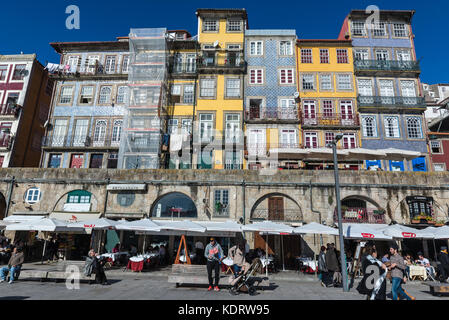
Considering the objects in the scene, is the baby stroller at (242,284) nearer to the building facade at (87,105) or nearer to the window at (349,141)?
the window at (349,141)

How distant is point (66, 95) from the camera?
3022 cm

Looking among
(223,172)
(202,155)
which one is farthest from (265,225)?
(202,155)

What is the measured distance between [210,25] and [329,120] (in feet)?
50.4

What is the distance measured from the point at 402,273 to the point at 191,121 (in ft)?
72.6

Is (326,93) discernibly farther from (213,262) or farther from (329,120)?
(213,262)

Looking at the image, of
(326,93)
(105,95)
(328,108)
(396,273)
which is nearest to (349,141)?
(328,108)

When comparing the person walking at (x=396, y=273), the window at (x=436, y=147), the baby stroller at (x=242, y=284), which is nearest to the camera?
the person walking at (x=396, y=273)

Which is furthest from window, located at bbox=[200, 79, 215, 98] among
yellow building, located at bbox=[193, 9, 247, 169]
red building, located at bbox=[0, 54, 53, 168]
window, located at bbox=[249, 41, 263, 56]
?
red building, located at bbox=[0, 54, 53, 168]

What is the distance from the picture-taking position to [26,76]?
30.5 meters

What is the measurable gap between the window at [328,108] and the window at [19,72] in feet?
99.7

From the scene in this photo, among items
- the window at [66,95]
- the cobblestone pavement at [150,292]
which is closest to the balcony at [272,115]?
the cobblestone pavement at [150,292]

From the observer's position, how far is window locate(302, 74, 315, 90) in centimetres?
2872

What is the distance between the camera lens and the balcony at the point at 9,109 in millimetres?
29109

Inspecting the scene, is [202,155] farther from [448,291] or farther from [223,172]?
[448,291]
